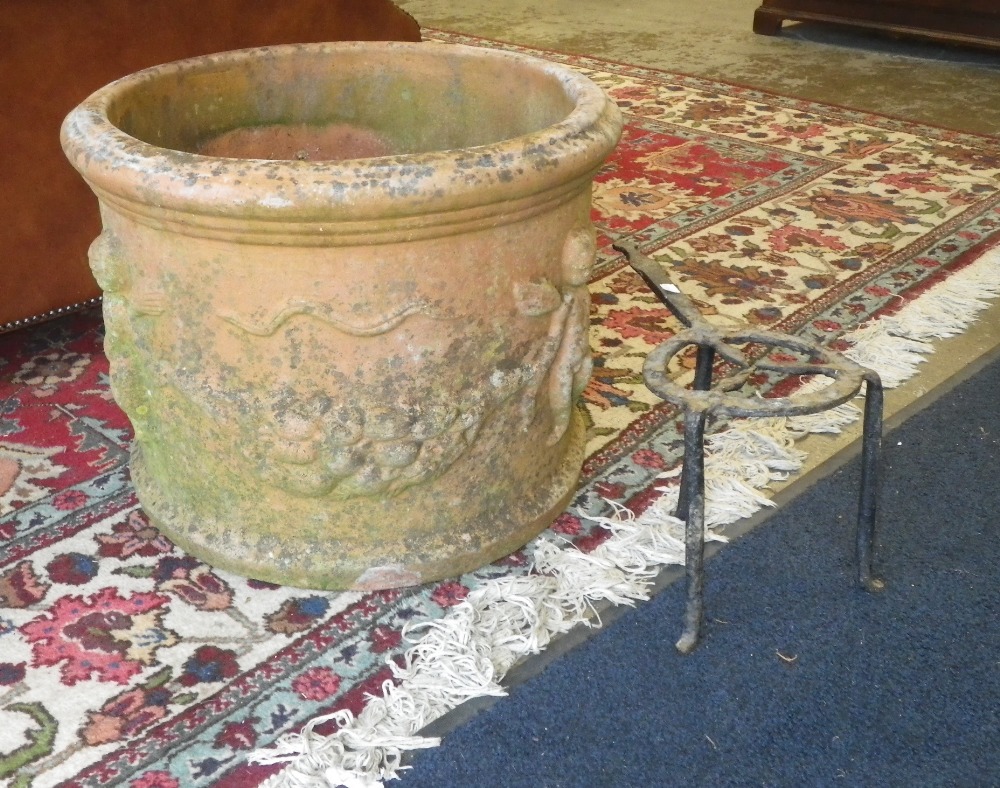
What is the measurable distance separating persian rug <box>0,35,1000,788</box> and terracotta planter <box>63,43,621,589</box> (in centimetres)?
9

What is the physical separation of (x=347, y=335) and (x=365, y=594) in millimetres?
410

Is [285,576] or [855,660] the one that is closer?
[855,660]

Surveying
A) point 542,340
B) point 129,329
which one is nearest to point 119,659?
point 129,329

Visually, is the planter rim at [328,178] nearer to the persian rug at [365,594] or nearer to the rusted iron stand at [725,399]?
the rusted iron stand at [725,399]

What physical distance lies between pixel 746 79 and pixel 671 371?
2.75m

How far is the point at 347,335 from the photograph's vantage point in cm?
133

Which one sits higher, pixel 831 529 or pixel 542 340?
pixel 542 340

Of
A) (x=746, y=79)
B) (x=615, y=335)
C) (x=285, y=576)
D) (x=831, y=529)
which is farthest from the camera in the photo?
(x=746, y=79)

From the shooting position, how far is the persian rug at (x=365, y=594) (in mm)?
1274

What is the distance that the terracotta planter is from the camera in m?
1.25

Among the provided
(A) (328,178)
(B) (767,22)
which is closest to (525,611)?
(A) (328,178)

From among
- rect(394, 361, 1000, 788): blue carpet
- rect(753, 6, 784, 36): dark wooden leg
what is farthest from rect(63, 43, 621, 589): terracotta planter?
rect(753, 6, 784, 36): dark wooden leg

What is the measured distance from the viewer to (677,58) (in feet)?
15.9

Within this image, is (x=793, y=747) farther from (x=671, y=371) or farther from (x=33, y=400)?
(x=33, y=400)
